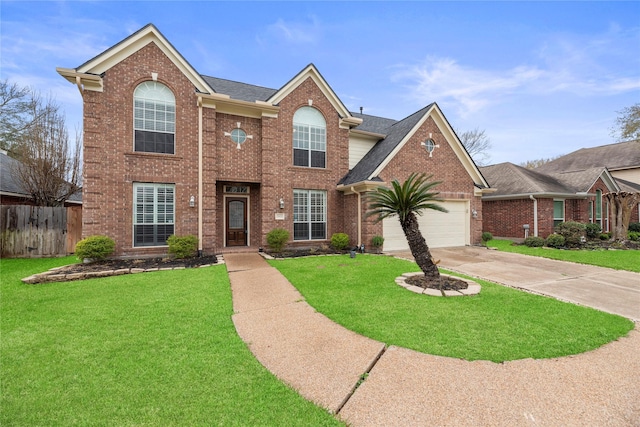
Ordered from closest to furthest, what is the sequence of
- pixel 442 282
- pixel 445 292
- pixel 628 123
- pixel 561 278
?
pixel 445 292 → pixel 442 282 → pixel 561 278 → pixel 628 123

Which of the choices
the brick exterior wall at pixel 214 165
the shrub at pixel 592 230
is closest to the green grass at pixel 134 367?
the brick exterior wall at pixel 214 165

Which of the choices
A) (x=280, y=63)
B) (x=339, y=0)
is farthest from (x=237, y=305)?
(x=280, y=63)

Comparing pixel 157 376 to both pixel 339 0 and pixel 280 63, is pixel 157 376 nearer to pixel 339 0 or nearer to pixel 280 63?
pixel 339 0

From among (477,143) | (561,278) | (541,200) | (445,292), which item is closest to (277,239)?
(445,292)

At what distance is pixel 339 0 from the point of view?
33.1 feet

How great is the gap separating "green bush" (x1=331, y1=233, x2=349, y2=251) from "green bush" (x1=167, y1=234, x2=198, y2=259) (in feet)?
18.2

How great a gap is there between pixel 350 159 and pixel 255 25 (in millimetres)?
7165

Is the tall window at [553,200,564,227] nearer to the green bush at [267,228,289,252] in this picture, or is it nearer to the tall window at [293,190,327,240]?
the tall window at [293,190,327,240]

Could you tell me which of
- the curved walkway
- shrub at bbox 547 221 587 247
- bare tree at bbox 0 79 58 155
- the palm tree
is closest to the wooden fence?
bare tree at bbox 0 79 58 155

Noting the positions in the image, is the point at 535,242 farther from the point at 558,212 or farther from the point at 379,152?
the point at 379,152

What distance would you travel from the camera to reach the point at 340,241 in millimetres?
11523

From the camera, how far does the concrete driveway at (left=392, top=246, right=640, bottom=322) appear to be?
532 centimetres

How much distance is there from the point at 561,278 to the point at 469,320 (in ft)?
16.5

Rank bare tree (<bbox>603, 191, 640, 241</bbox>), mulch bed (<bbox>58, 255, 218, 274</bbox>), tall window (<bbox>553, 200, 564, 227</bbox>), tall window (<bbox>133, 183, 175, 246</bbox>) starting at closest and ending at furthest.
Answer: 1. mulch bed (<bbox>58, 255, 218, 274</bbox>)
2. tall window (<bbox>133, 183, 175, 246</bbox>)
3. bare tree (<bbox>603, 191, 640, 241</bbox>)
4. tall window (<bbox>553, 200, 564, 227</bbox>)
